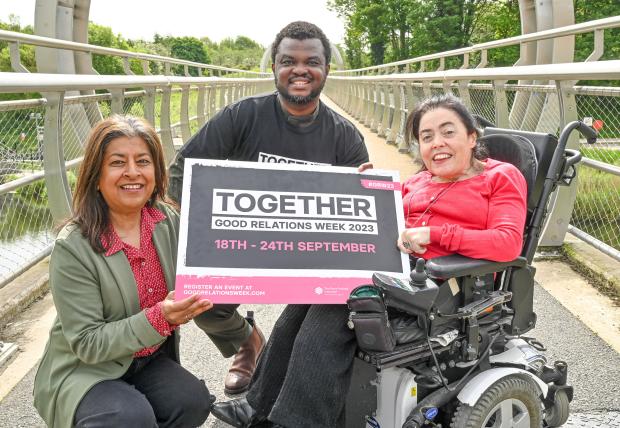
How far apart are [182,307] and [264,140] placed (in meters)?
1.22

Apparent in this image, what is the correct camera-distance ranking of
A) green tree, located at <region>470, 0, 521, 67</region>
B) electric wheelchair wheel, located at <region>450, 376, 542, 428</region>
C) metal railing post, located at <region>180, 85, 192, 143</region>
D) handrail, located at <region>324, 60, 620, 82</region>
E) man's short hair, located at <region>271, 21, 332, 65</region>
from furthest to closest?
green tree, located at <region>470, 0, 521, 67</region> → metal railing post, located at <region>180, 85, 192, 143</region> → handrail, located at <region>324, 60, 620, 82</region> → man's short hair, located at <region>271, 21, 332, 65</region> → electric wheelchair wheel, located at <region>450, 376, 542, 428</region>

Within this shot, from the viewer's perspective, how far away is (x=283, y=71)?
2.96 meters

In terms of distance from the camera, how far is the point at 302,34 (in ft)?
9.71

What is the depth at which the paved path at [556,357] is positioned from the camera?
269cm

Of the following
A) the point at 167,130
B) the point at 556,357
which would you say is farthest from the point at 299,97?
the point at 167,130

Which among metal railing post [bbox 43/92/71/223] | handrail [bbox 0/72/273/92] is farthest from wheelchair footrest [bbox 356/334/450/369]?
metal railing post [bbox 43/92/71/223]

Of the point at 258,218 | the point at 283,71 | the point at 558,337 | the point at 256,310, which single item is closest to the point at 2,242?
the point at 256,310

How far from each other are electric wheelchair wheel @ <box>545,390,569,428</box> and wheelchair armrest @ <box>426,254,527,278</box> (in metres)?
0.65

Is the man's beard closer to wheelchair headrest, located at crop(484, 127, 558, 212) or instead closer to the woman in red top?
the woman in red top

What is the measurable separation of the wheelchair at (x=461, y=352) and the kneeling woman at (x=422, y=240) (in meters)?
0.08

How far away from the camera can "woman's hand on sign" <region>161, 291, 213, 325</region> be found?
77.1 inches

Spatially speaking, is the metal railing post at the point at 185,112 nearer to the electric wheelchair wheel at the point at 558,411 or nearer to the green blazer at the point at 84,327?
the green blazer at the point at 84,327

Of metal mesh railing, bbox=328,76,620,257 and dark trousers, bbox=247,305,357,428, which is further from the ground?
metal mesh railing, bbox=328,76,620,257

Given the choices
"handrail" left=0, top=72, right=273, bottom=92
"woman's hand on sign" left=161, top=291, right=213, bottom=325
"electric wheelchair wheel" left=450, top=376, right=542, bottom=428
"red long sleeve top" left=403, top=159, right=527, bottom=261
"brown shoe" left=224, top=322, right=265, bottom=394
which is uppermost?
"handrail" left=0, top=72, right=273, bottom=92
